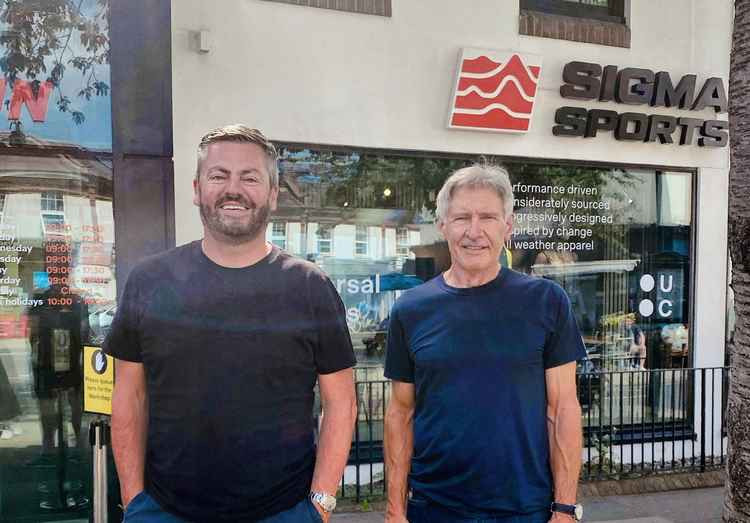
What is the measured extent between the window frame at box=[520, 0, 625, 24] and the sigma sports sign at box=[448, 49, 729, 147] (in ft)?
1.98

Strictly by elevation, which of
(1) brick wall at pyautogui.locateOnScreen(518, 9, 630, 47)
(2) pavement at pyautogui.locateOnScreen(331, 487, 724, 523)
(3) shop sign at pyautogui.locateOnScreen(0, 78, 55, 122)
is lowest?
(2) pavement at pyautogui.locateOnScreen(331, 487, 724, 523)

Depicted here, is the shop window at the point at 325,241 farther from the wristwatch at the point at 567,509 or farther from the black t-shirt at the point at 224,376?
the wristwatch at the point at 567,509

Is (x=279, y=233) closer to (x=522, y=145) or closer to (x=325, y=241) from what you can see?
(x=325, y=241)

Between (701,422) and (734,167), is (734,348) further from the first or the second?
(701,422)

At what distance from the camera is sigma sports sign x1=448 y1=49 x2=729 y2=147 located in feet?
20.4

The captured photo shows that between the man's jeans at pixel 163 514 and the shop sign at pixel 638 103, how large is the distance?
5.09 m

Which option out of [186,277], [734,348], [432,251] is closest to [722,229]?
[432,251]

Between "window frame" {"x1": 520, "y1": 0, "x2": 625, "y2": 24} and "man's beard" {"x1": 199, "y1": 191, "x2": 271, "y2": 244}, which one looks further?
"window frame" {"x1": 520, "y1": 0, "x2": 625, "y2": 24}

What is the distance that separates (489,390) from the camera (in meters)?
2.33

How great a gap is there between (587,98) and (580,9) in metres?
1.02

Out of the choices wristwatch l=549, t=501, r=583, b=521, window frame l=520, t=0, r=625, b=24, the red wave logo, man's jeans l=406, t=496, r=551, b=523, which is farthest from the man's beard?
Answer: window frame l=520, t=0, r=625, b=24

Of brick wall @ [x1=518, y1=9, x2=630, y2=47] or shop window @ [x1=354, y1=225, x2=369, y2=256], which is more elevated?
brick wall @ [x1=518, y1=9, x2=630, y2=47]

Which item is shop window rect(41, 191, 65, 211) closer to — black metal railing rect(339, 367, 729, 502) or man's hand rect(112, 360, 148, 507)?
black metal railing rect(339, 367, 729, 502)

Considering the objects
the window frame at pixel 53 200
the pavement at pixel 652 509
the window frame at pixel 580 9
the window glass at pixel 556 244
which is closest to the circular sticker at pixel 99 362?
the window frame at pixel 53 200
